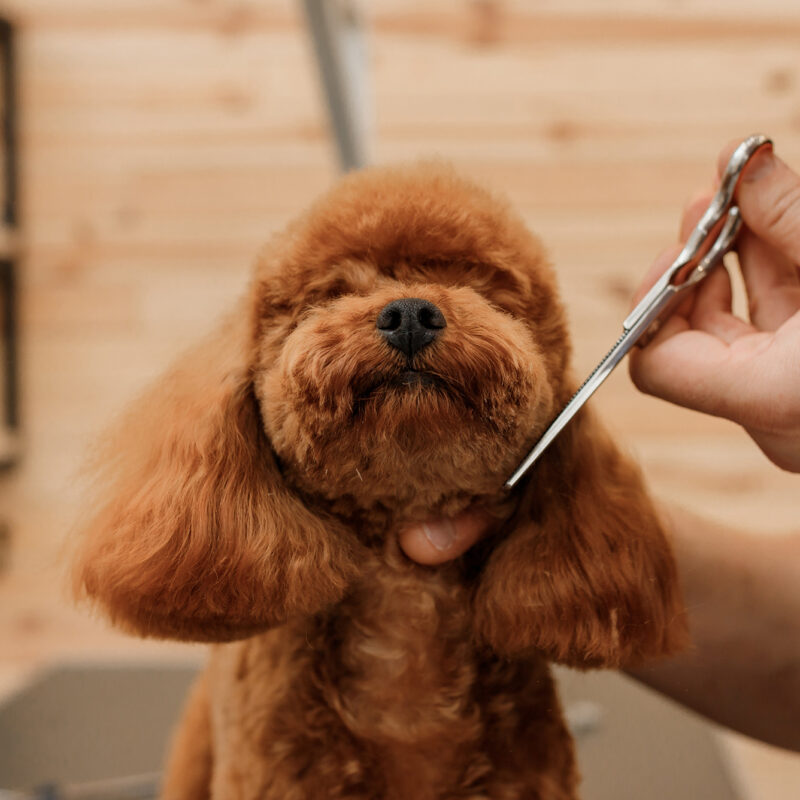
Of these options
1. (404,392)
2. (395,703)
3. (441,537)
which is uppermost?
(404,392)

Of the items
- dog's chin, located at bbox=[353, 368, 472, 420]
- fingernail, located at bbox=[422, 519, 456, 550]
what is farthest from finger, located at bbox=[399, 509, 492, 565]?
dog's chin, located at bbox=[353, 368, 472, 420]

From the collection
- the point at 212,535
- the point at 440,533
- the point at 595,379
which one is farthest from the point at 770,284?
the point at 212,535

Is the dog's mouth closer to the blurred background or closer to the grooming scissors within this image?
the grooming scissors

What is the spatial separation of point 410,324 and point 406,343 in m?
0.01

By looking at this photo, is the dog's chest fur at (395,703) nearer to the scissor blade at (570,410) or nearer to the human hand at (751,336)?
the scissor blade at (570,410)

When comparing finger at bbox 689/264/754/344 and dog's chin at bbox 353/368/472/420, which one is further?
finger at bbox 689/264/754/344

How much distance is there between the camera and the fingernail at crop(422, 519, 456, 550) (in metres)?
0.52

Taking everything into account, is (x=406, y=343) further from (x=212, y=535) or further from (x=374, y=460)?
(x=212, y=535)

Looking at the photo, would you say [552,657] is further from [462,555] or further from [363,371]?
[363,371]

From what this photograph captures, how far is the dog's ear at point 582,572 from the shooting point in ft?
1.67

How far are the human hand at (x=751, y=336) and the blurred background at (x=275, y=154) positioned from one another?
16 centimetres

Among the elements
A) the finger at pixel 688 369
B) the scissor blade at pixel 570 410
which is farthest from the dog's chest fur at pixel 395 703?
the finger at pixel 688 369

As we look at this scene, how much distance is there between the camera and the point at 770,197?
535 mm

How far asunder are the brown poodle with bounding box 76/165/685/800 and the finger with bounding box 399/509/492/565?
0.01 m
